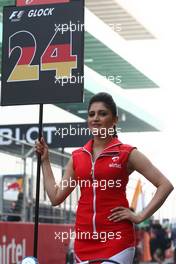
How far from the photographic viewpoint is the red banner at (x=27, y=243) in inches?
331

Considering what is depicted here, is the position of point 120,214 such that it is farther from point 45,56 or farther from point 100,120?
point 45,56

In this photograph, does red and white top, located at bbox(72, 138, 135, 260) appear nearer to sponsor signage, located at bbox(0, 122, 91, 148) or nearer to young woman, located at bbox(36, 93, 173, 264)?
young woman, located at bbox(36, 93, 173, 264)

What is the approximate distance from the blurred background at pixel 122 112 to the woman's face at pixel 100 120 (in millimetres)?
302

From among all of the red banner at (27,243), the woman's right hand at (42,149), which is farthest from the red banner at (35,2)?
the red banner at (27,243)

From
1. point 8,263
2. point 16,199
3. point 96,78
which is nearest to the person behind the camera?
point 8,263

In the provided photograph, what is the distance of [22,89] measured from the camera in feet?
15.0

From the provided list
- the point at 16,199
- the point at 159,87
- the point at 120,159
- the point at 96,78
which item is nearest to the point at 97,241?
the point at 120,159

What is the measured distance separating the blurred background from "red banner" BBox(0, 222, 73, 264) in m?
0.19

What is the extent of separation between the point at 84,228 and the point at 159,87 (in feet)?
22.6

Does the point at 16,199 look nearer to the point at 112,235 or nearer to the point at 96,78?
the point at 96,78

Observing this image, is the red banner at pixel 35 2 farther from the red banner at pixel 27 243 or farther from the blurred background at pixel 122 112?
the red banner at pixel 27 243

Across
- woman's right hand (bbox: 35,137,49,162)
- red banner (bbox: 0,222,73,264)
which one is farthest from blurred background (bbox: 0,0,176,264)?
woman's right hand (bbox: 35,137,49,162)

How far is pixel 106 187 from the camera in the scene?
3244 mm

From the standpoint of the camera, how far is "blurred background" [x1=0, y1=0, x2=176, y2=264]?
28.9ft
